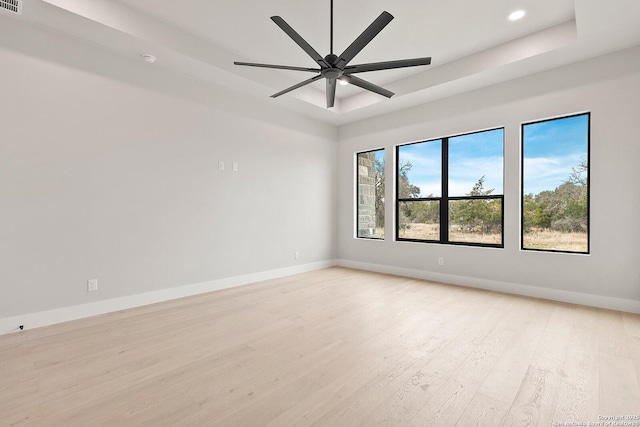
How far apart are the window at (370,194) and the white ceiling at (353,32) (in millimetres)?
1782

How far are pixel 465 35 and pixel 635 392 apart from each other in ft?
11.9

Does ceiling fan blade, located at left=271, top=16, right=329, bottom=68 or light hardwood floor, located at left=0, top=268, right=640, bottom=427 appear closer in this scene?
light hardwood floor, located at left=0, top=268, right=640, bottom=427

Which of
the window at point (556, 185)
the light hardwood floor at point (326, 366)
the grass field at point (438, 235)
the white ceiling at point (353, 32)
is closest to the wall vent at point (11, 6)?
the white ceiling at point (353, 32)

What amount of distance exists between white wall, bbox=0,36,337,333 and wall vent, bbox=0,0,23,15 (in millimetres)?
378

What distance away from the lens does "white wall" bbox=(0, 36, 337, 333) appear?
113 inches

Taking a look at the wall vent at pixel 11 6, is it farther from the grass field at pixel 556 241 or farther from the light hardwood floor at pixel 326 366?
the grass field at pixel 556 241

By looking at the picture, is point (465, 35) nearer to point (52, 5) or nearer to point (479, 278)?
point (479, 278)

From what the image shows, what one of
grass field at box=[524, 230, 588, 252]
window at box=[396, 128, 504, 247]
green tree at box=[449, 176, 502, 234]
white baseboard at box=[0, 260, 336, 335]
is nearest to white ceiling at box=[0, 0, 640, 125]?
window at box=[396, 128, 504, 247]

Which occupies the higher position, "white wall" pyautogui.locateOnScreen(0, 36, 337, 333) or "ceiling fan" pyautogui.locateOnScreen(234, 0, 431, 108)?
"ceiling fan" pyautogui.locateOnScreen(234, 0, 431, 108)

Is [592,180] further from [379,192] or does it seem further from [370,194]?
[370,194]

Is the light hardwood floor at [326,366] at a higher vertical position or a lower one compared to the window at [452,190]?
lower

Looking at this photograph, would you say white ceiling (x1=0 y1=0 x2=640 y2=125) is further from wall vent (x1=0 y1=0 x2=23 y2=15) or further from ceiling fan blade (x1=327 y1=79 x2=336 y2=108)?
ceiling fan blade (x1=327 y1=79 x2=336 y2=108)

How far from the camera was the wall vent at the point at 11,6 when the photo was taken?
2590 mm

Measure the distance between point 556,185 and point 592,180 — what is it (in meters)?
0.38
